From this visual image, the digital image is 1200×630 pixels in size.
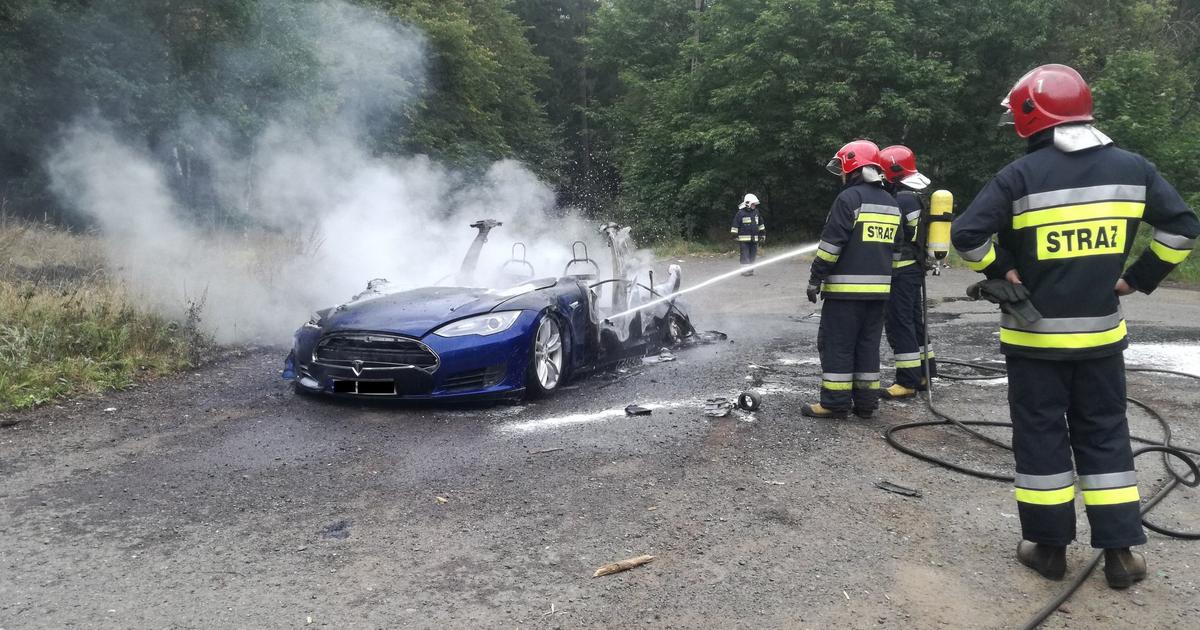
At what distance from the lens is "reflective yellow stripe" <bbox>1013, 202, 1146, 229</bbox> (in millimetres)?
3436

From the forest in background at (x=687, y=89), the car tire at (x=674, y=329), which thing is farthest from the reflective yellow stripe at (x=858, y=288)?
the forest in background at (x=687, y=89)

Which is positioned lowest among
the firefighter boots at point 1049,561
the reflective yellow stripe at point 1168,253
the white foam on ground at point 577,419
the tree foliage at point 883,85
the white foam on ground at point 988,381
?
the white foam on ground at point 988,381

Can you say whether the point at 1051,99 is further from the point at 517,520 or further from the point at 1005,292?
the point at 517,520

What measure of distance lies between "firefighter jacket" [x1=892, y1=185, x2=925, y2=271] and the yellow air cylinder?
0.10 meters

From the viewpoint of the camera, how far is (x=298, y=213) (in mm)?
15055

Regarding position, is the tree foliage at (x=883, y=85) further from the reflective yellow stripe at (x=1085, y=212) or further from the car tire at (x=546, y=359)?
the reflective yellow stripe at (x=1085, y=212)

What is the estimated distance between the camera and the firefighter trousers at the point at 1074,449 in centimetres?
342

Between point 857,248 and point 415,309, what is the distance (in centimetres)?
320

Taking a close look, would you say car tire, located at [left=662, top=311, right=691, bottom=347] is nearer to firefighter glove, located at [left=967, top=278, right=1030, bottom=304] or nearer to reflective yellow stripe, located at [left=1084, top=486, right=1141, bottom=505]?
firefighter glove, located at [left=967, top=278, right=1030, bottom=304]

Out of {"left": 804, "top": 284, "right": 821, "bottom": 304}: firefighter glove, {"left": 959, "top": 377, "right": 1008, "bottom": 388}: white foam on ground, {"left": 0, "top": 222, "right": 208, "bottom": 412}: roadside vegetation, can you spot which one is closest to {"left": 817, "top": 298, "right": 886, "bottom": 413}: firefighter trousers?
{"left": 804, "top": 284, "right": 821, "bottom": 304}: firefighter glove

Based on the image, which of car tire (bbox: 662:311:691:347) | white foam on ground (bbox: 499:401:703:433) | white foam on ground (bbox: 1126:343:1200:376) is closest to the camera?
white foam on ground (bbox: 499:401:703:433)

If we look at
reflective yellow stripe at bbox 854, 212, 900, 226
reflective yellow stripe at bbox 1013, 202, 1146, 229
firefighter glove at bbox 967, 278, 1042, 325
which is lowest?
firefighter glove at bbox 967, 278, 1042, 325

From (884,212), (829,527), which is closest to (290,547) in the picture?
(829,527)

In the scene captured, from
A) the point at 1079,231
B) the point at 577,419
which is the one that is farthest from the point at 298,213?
the point at 1079,231
